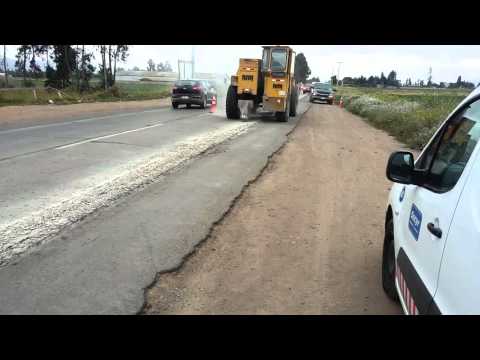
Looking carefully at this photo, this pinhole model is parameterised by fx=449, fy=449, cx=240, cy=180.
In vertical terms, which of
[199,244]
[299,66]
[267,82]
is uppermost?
[299,66]

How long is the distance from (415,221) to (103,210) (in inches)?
157

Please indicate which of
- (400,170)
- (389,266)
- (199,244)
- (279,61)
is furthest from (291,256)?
(279,61)

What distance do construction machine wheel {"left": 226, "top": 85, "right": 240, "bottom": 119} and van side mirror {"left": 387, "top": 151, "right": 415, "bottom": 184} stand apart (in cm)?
1608

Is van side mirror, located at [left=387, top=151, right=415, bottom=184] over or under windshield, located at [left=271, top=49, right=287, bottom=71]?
under

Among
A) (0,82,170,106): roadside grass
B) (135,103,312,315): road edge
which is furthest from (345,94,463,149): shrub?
(0,82,170,106): roadside grass

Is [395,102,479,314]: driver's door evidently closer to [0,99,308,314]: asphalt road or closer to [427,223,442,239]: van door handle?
[427,223,442,239]: van door handle

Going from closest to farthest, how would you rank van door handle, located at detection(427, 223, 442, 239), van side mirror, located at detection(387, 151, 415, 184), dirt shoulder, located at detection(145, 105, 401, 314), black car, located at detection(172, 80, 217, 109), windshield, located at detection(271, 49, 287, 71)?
van door handle, located at detection(427, 223, 442, 239)
van side mirror, located at detection(387, 151, 415, 184)
dirt shoulder, located at detection(145, 105, 401, 314)
windshield, located at detection(271, 49, 287, 71)
black car, located at detection(172, 80, 217, 109)

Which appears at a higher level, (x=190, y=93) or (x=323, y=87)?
(x=323, y=87)

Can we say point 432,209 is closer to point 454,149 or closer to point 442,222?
point 442,222

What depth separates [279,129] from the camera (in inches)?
635

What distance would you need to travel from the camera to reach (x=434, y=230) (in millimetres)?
2244

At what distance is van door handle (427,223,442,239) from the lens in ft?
7.11
